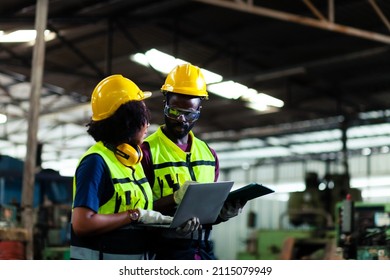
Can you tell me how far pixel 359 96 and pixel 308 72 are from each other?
6.27 ft

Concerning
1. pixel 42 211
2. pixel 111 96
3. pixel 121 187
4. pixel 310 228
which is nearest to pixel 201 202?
pixel 121 187

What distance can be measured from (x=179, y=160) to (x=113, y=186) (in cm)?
54

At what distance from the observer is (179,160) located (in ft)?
9.69

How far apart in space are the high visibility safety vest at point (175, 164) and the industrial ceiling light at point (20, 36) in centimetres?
812

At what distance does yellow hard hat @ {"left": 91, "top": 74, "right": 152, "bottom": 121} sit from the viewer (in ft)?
8.57

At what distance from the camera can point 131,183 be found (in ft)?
8.34

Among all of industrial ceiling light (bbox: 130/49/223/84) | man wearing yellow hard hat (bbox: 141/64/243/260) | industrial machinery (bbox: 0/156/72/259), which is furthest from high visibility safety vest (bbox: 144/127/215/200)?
industrial ceiling light (bbox: 130/49/223/84)

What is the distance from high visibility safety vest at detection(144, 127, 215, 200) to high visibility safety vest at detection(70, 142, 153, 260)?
0.31m

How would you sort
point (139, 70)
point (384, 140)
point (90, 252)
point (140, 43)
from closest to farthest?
1. point (90, 252)
2. point (140, 43)
3. point (139, 70)
4. point (384, 140)

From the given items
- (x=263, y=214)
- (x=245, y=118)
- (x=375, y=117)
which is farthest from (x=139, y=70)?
(x=263, y=214)

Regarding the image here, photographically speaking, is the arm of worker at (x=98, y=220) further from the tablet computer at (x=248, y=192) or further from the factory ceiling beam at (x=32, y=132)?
the factory ceiling beam at (x=32, y=132)

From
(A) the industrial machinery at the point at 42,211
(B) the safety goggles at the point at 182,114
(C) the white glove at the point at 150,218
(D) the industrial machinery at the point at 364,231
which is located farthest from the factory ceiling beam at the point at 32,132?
(C) the white glove at the point at 150,218
